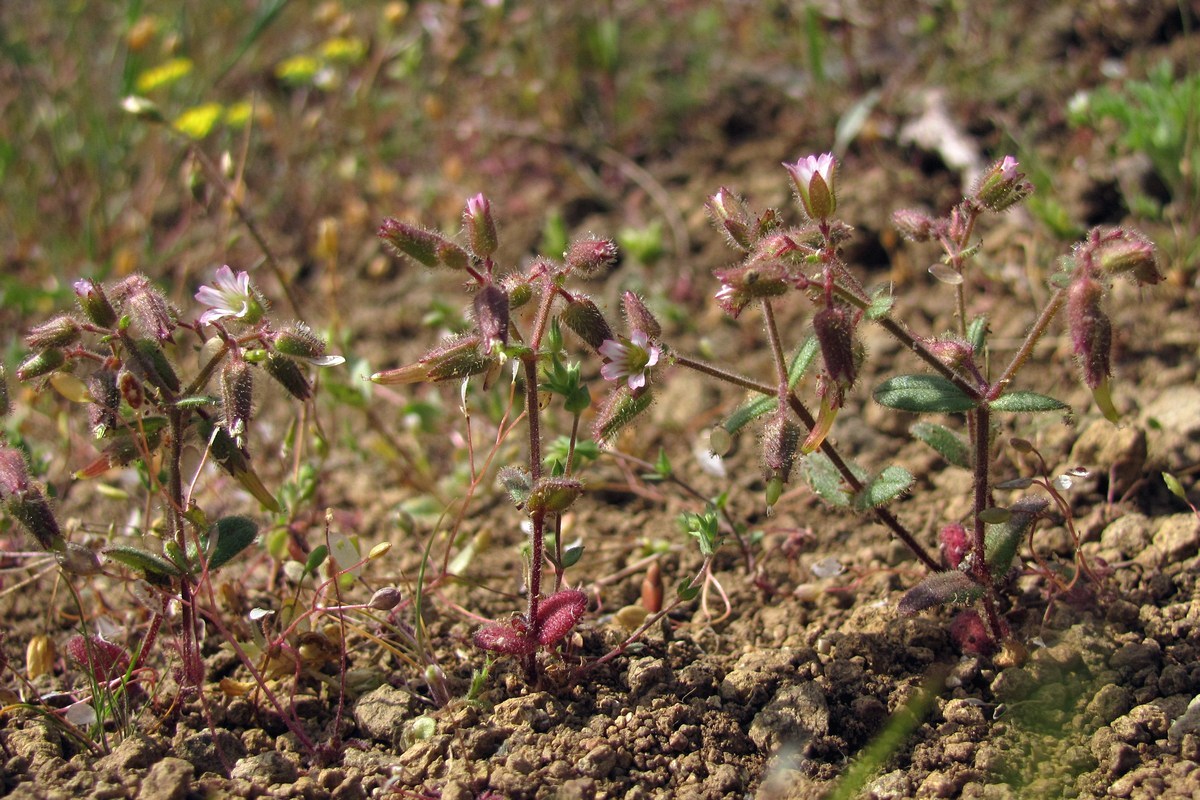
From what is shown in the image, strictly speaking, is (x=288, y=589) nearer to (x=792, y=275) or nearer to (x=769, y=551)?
(x=769, y=551)

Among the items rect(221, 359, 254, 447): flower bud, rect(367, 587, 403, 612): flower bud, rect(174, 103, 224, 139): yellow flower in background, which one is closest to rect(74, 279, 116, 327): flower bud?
rect(221, 359, 254, 447): flower bud

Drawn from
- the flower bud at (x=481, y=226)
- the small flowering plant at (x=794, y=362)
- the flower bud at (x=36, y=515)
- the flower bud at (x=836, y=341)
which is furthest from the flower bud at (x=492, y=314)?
the flower bud at (x=36, y=515)

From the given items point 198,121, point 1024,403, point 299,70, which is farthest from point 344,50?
point 1024,403

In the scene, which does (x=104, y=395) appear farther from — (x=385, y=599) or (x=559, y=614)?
(x=559, y=614)

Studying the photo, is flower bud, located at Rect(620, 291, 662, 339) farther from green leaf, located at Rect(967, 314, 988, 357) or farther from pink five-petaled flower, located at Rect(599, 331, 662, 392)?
green leaf, located at Rect(967, 314, 988, 357)

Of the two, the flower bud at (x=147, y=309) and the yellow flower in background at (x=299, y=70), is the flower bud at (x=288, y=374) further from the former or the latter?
the yellow flower in background at (x=299, y=70)
